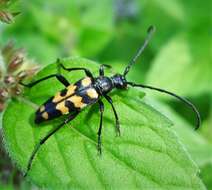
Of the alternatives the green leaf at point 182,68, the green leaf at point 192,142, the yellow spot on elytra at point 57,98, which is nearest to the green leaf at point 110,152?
the yellow spot on elytra at point 57,98

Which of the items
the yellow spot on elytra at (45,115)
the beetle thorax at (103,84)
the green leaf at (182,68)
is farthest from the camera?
the green leaf at (182,68)

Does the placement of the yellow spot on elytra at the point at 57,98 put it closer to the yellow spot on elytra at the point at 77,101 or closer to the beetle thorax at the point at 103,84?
the yellow spot on elytra at the point at 77,101

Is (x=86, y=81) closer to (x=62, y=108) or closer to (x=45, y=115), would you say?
(x=62, y=108)

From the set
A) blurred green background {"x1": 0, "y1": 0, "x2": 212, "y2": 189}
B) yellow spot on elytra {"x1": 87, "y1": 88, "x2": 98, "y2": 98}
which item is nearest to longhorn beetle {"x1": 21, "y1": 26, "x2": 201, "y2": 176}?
yellow spot on elytra {"x1": 87, "y1": 88, "x2": 98, "y2": 98}

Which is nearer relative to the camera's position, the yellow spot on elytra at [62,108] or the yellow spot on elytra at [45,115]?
the yellow spot on elytra at [45,115]

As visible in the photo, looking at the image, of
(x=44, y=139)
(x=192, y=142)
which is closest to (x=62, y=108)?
(x=44, y=139)

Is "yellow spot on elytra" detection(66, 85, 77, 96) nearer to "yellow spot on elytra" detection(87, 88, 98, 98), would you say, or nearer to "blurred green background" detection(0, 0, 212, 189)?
"yellow spot on elytra" detection(87, 88, 98, 98)
